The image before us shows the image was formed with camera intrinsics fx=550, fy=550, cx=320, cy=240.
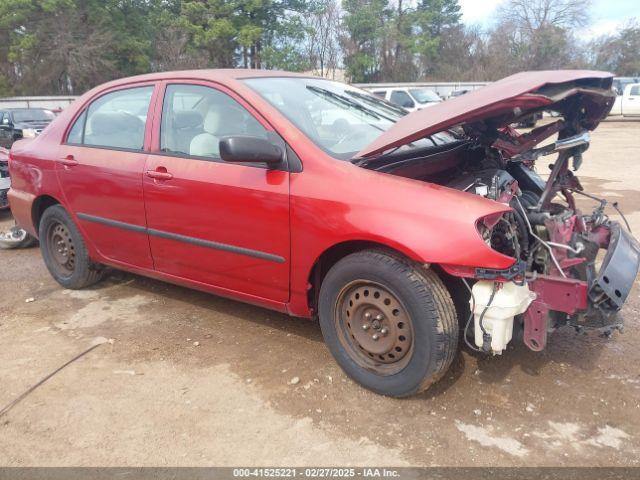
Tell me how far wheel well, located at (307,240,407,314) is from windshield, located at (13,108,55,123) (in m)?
14.7

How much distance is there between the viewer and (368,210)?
2750 mm

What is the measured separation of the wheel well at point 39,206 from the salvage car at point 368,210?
24.1 inches

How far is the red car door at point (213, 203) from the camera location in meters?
3.13

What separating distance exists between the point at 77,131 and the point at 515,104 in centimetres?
329

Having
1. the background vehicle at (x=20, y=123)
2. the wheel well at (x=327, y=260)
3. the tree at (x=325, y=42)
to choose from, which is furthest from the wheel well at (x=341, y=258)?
the tree at (x=325, y=42)

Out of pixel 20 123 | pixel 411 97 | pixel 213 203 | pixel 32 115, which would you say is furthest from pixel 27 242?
pixel 411 97

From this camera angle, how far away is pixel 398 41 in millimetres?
42156

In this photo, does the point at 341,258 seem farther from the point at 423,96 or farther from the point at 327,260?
the point at 423,96

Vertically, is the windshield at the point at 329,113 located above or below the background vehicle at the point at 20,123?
above

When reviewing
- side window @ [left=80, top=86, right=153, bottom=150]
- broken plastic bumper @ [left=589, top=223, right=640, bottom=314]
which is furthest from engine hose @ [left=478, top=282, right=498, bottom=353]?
side window @ [left=80, top=86, right=153, bottom=150]

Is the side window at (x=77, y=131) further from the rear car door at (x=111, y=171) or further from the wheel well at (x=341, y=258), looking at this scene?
the wheel well at (x=341, y=258)

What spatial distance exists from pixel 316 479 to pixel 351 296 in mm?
964

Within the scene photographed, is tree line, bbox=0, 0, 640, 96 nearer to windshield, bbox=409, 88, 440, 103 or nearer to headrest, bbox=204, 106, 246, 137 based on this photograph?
windshield, bbox=409, 88, 440, 103

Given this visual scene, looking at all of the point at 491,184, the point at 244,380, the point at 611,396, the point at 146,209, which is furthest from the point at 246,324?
the point at 611,396
